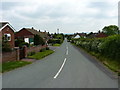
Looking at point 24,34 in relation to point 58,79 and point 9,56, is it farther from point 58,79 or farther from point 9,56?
point 58,79

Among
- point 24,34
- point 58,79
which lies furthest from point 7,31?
point 24,34

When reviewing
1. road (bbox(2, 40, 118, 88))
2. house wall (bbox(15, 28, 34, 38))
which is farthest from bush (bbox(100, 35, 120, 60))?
house wall (bbox(15, 28, 34, 38))

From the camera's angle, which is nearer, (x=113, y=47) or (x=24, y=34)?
(x=113, y=47)

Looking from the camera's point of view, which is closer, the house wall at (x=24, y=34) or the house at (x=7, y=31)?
the house at (x=7, y=31)

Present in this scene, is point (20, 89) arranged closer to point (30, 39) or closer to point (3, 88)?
point (3, 88)

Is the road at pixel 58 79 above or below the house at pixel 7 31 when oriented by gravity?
below

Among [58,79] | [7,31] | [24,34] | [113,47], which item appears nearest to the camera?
[58,79]

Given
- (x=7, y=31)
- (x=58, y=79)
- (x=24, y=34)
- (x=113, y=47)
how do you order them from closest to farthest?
1. (x=58, y=79)
2. (x=113, y=47)
3. (x=7, y=31)
4. (x=24, y=34)

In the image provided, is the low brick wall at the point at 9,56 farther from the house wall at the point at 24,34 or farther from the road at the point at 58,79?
the house wall at the point at 24,34

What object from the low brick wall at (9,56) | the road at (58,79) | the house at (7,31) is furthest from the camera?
the house at (7,31)

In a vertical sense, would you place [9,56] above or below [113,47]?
below

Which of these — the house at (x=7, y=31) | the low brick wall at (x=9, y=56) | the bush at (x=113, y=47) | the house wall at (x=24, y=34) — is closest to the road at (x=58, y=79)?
the bush at (x=113, y=47)

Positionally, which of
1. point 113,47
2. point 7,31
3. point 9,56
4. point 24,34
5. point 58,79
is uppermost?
point 24,34

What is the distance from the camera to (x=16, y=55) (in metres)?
22.2
